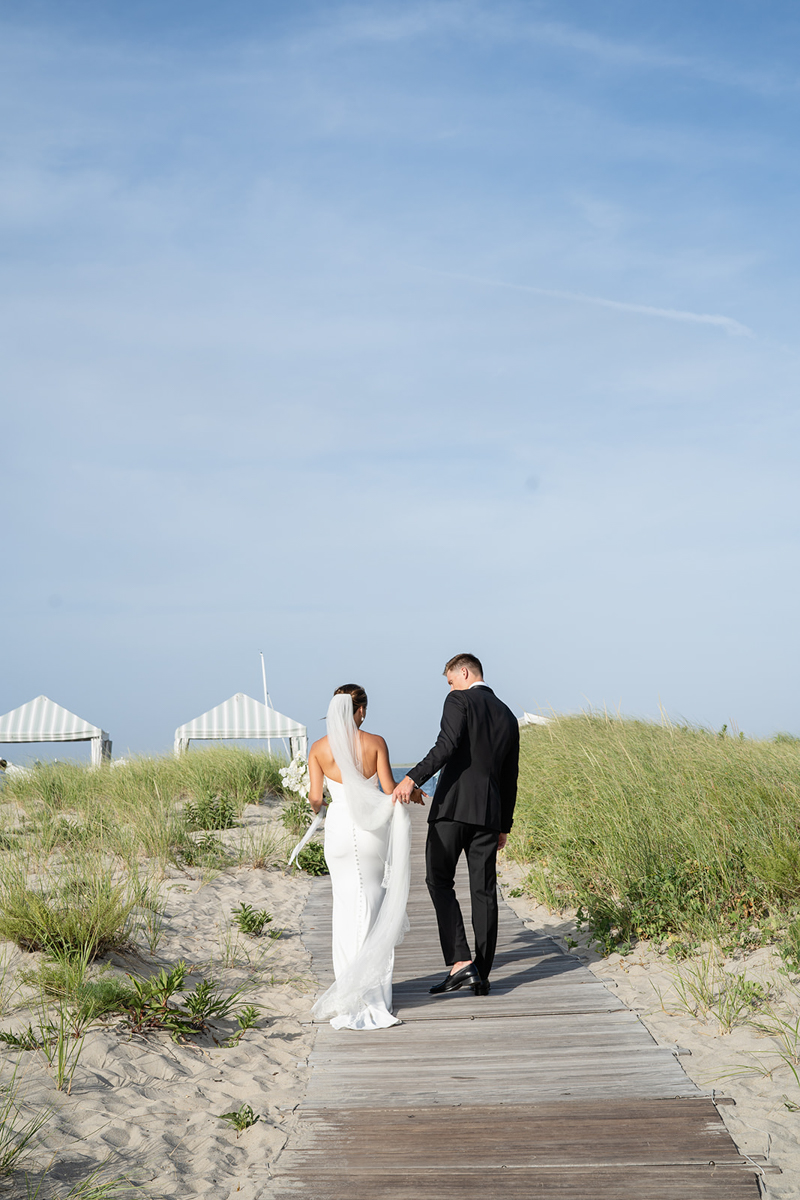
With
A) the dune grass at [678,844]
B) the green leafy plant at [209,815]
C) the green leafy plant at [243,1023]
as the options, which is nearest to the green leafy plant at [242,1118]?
the green leafy plant at [243,1023]

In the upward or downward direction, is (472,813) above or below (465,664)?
below

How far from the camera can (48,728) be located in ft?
71.8

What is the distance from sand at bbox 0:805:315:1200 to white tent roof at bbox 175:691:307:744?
49.0ft

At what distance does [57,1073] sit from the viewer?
169 inches

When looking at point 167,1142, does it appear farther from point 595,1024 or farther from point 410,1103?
point 595,1024

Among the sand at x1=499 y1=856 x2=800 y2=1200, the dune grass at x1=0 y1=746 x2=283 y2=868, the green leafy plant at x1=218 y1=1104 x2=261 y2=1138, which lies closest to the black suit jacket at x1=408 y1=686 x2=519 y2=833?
the sand at x1=499 y1=856 x2=800 y2=1200

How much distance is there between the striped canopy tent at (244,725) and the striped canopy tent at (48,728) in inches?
90.0

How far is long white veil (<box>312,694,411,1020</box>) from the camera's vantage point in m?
5.50

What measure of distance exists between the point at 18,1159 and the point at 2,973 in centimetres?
205

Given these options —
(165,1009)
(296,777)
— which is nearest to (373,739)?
(165,1009)

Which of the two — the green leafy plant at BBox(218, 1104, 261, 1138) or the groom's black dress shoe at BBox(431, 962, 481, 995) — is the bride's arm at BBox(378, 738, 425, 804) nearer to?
the groom's black dress shoe at BBox(431, 962, 481, 995)

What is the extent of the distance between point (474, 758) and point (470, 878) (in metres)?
0.80

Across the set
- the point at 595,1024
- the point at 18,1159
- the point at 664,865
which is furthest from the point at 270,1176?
the point at 664,865

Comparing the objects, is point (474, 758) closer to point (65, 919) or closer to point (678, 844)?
point (678, 844)
